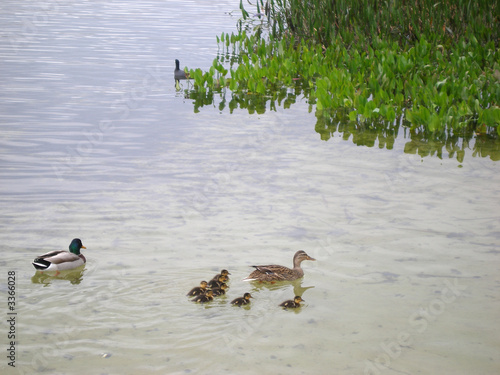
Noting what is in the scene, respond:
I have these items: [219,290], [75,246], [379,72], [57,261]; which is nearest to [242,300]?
[219,290]

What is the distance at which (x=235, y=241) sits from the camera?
7164mm

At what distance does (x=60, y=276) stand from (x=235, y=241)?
186cm

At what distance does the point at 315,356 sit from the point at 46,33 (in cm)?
2018

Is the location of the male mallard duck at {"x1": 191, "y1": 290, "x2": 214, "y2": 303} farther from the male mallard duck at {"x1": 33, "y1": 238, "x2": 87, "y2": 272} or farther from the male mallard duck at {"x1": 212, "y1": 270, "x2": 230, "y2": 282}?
the male mallard duck at {"x1": 33, "y1": 238, "x2": 87, "y2": 272}

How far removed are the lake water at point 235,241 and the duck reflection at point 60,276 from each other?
0.02 meters

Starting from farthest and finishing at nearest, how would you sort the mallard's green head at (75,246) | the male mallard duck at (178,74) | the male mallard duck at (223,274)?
the male mallard duck at (178,74)
the mallard's green head at (75,246)
the male mallard duck at (223,274)

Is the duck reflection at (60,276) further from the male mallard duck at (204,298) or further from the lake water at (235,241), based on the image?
the male mallard duck at (204,298)

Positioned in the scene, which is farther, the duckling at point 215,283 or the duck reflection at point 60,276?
the duck reflection at point 60,276

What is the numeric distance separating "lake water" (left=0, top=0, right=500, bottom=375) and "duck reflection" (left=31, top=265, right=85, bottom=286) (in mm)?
18

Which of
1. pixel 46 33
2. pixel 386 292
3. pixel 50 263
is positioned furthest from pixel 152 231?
pixel 46 33

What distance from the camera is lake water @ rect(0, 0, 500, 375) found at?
5184mm

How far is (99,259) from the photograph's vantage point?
6.71 meters

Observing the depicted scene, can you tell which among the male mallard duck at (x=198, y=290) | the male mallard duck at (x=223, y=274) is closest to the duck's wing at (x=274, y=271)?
the male mallard duck at (x=223, y=274)

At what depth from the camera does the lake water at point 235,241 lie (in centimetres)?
518
